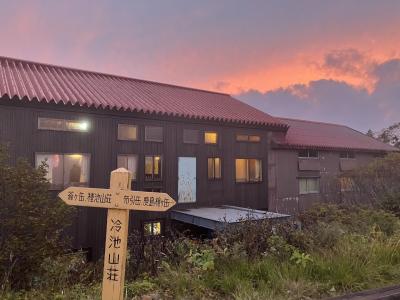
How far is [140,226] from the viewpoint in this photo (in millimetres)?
15227

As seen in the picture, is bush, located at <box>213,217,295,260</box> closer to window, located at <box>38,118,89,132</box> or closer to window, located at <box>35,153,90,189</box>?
window, located at <box>35,153,90,189</box>

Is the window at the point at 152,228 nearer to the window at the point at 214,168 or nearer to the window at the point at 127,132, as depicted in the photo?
the window at the point at 214,168

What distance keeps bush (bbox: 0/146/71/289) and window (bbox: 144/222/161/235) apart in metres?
7.49

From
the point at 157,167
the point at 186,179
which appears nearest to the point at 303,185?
the point at 186,179

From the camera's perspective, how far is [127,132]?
600 inches

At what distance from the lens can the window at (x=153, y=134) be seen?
15.8 meters

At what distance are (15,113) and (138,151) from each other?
490cm

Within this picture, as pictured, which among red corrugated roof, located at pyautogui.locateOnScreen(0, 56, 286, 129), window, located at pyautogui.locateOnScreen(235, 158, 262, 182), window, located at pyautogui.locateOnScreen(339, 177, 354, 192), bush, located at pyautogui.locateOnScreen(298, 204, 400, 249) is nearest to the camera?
bush, located at pyautogui.locateOnScreen(298, 204, 400, 249)

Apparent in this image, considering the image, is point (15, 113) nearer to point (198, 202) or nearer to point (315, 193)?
A: point (198, 202)

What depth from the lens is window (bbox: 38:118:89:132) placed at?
43.7ft

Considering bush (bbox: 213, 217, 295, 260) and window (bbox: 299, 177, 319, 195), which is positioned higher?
window (bbox: 299, 177, 319, 195)

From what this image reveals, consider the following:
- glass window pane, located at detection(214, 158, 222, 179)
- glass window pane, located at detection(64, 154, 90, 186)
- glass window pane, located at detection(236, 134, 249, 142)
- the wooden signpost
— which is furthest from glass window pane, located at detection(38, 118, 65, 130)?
the wooden signpost

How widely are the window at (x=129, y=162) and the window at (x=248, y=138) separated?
227 inches

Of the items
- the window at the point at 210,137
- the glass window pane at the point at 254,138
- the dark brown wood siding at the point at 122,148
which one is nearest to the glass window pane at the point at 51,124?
the dark brown wood siding at the point at 122,148
